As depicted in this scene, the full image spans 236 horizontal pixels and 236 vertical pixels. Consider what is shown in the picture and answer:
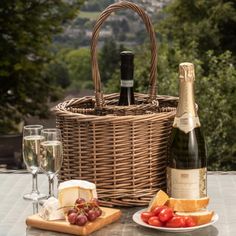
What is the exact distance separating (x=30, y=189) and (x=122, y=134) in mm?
398

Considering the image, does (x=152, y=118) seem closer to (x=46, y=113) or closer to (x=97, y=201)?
(x=97, y=201)

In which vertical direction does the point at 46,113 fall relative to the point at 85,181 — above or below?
below

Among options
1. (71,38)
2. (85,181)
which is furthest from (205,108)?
(85,181)

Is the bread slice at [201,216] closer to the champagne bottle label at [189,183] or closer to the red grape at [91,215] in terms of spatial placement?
the champagne bottle label at [189,183]

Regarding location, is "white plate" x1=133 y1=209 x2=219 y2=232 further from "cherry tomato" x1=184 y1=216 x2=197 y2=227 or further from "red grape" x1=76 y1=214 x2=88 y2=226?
"red grape" x1=76 y1=214 x2=88 y2=226

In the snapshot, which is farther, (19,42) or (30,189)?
(19,42)

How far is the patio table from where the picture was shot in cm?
157

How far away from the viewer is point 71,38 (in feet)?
29.2

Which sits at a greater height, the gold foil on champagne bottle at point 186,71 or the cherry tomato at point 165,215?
the gold foil on champagne bottle at point 186,71

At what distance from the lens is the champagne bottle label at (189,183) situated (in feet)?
5.27

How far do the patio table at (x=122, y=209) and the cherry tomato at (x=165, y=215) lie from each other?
0.03 meters

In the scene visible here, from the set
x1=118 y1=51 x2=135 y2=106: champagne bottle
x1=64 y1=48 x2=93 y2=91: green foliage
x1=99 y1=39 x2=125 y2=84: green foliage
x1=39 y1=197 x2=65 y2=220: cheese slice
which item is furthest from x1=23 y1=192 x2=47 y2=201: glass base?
x1=64 y1=48 x2=93 y2=91: green foliage

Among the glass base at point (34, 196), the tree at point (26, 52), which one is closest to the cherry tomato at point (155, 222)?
the glass base at point (34, 196)

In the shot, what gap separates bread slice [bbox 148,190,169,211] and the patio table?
54 mm
